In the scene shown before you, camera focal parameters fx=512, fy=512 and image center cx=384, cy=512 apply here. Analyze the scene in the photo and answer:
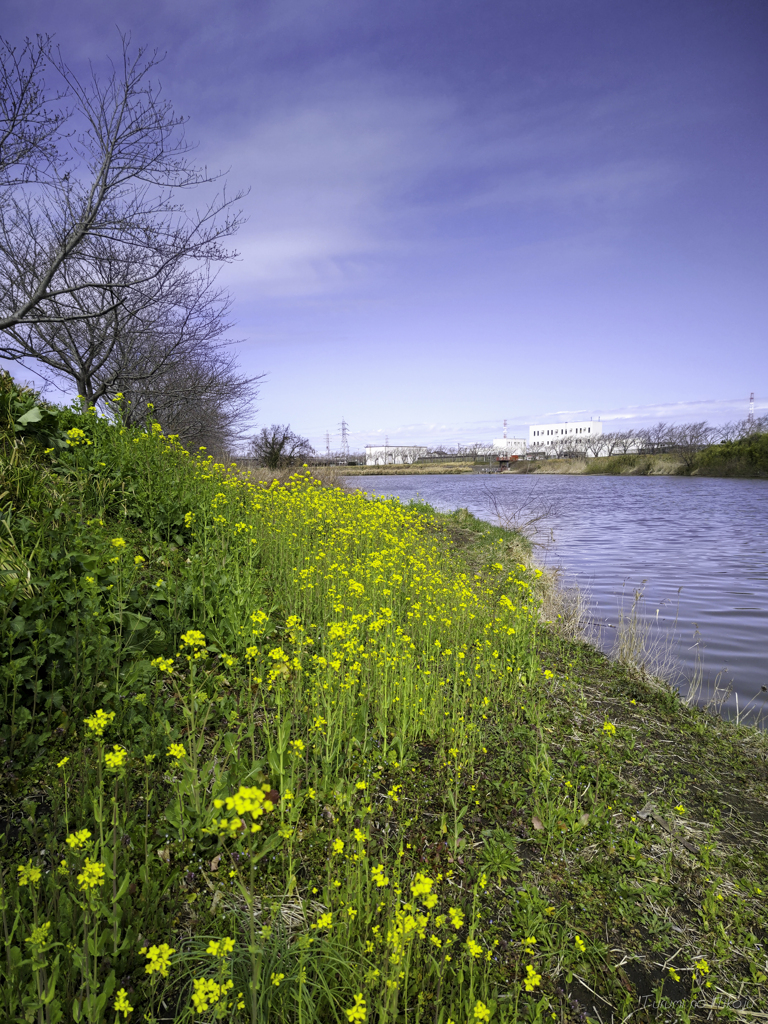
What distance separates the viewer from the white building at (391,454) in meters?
99.2

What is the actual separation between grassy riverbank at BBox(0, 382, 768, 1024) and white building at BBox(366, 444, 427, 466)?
304 feet

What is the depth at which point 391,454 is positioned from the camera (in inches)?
4016

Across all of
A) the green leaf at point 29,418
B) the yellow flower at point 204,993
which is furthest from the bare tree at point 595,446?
the yellow flower at point 204,993

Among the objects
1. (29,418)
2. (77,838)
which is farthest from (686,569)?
(77,838)

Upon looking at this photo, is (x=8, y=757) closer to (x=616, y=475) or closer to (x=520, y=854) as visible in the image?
(x=520, y=854)

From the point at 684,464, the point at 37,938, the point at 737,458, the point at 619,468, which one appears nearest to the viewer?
the point at 37,938

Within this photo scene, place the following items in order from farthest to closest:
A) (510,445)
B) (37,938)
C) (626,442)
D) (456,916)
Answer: (510,445) < (626,442) < (456,916) < (37,938)

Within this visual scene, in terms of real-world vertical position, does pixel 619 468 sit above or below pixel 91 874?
above

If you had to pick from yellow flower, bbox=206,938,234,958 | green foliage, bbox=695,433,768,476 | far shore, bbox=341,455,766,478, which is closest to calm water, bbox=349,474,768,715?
yellow flower, bbox=206,938,234,958

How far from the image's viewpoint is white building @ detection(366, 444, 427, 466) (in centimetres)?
9919

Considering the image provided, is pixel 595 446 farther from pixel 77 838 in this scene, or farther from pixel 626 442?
pixel 77 838

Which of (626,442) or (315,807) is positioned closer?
(315,807)

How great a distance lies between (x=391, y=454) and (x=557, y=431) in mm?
56841

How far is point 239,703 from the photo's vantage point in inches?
130
